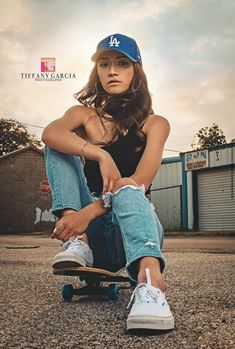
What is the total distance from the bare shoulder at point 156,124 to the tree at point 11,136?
44.1m

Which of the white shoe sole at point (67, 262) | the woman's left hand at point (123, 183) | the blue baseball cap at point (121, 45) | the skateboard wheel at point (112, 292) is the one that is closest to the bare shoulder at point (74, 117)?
the blue baseball cap at point (121, 45)

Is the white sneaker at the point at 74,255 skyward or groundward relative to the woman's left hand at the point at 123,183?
groundward

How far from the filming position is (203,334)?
1.57 metres

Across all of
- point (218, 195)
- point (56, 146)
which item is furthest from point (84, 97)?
point (218, 195)

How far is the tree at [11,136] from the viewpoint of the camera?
45.3 meters

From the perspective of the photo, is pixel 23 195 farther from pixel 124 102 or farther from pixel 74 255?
pixel 74 255

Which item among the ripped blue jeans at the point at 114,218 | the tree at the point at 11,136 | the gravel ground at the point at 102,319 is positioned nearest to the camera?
the gravel ground at the point at 102,319

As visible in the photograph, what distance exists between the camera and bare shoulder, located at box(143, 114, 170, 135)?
7.55ft

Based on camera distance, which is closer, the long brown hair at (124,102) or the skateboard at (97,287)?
the skateboard at (97,287)

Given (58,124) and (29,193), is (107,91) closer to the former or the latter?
(58,124)

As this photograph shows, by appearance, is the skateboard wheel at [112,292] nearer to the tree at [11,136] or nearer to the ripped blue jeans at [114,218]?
the ripped blue jeans at [114,218]

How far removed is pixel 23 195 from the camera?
90.2ft

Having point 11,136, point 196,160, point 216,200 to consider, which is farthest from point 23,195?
point 11,136

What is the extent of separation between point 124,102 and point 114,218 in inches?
26.1
